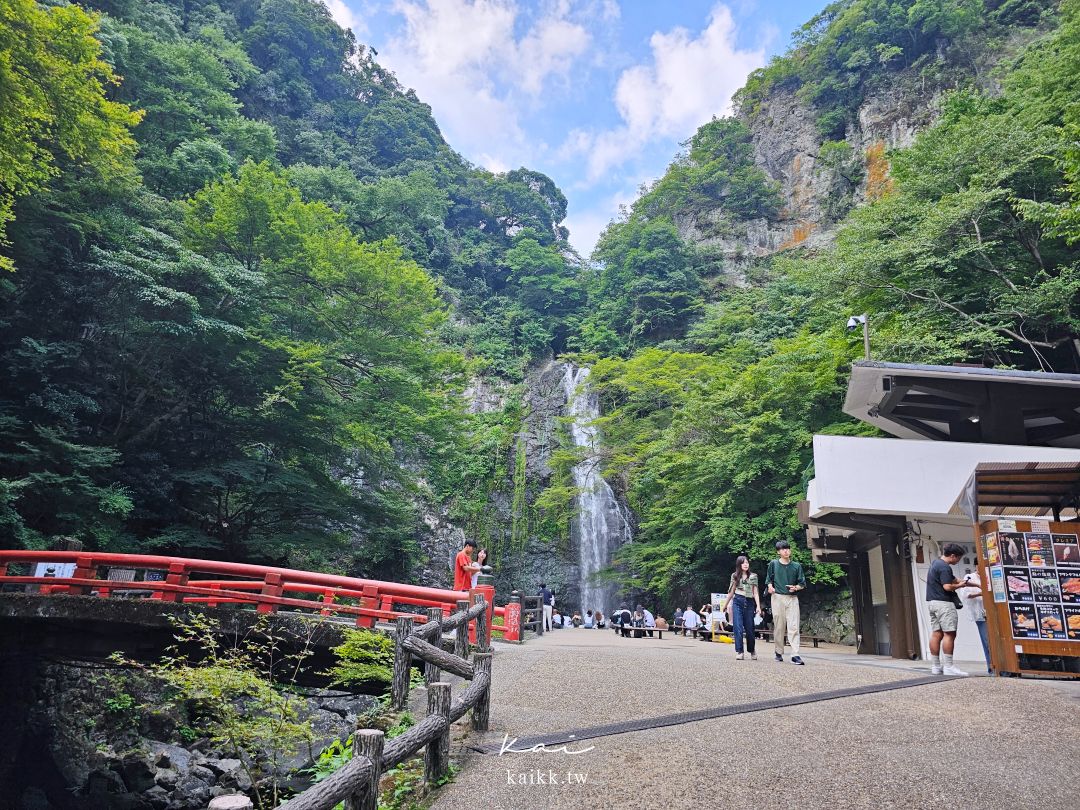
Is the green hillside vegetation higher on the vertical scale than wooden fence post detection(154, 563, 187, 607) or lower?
higher

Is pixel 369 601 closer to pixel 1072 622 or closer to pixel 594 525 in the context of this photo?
pixel 1072 622

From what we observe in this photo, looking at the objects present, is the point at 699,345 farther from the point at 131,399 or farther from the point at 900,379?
the point at 131,399

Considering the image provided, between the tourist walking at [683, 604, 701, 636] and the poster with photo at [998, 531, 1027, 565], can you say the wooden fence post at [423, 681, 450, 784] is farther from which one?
the tourist walking at [683, 604, 701, 636]

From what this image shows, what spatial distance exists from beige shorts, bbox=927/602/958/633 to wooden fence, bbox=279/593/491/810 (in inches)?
211

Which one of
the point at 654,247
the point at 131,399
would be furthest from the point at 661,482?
the point at 654,247

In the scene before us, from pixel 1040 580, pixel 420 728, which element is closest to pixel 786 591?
pixel 1040 580

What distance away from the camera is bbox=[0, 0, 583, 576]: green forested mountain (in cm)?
1263

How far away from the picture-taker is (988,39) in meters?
30.3

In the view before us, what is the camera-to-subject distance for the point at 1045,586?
6.93 meters

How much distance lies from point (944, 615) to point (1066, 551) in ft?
4.66

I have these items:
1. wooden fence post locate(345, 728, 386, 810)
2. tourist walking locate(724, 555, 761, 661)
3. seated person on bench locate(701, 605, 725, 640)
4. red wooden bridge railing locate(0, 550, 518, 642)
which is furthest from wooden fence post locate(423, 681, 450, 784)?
seated person on bench locate(701, 605, 725, 640)

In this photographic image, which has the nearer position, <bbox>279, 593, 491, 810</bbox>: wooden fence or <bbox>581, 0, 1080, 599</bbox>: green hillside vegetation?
<bbox>279, 593, 491, 810</bbox>: wooden fence

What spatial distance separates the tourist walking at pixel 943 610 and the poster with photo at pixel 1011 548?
1.94 feet

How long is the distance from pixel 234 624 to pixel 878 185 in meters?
34.0
